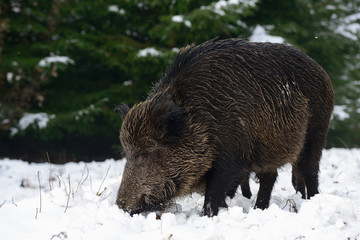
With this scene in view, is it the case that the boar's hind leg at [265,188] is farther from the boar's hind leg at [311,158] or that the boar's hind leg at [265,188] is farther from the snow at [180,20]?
the snow at [180,20]

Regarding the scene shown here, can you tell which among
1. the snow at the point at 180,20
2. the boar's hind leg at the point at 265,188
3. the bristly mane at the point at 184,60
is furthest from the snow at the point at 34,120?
the boar's hind leg at the point at 265,188

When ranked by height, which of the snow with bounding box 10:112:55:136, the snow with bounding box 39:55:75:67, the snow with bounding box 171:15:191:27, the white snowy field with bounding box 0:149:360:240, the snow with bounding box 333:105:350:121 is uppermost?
the white snowy field with bounding box 0:149:360:240

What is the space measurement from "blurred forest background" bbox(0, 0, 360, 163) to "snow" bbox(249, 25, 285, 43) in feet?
0.34

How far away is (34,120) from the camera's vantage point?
995cm

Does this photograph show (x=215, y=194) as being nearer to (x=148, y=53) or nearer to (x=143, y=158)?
(x=143, y=158)

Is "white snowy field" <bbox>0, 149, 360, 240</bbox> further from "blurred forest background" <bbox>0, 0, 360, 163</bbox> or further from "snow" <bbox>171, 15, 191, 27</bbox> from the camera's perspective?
"blurred forest background" <bbox>0, 0, 360, 163</bbox>

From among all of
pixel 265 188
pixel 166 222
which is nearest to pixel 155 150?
pixel 166 222

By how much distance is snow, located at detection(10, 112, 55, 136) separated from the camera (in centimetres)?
986

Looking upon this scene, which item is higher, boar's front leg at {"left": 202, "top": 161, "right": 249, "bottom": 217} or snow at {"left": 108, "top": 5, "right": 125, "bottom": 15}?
boar's front leg at {"left": 202, "top": 161, "right": 249, "bottom": 217}

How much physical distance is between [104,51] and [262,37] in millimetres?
3681

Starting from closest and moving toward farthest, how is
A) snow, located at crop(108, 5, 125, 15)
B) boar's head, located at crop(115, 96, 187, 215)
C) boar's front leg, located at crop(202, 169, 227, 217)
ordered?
boar's head, located at crop(115, 96, 187, 215)
boar's front leg, located at crop(202, 169, 227, 217)
snow, located at crop(108, 5, 125, 15)

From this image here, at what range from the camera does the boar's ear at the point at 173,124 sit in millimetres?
3716

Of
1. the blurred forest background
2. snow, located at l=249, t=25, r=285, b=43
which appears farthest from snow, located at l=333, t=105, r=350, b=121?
snow, located at l=249, t=25, r=285, b=43

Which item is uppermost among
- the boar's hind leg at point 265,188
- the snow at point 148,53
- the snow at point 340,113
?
the boar's hind leg at point 265,188
